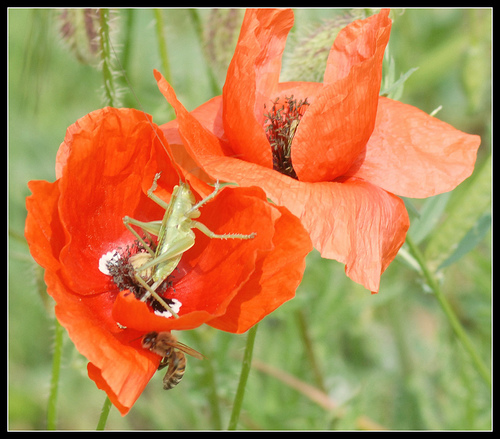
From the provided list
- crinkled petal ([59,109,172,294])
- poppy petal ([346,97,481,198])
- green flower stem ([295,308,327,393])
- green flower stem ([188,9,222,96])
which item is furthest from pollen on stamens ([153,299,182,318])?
green flower stem ([295,308,327,393])

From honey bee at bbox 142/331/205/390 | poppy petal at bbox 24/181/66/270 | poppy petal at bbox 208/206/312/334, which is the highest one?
poppy petal at bbox 24/181/66/270

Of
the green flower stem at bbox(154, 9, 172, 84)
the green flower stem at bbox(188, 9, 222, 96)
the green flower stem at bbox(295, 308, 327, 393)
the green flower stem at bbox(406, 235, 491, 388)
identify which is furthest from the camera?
the green flower stem at bbox(295, 308, 327, 393)

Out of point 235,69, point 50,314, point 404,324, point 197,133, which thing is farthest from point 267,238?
point 404,324

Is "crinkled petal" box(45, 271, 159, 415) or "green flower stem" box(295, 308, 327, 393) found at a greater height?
"crinkled petal" box(45, 271, 159, 415)

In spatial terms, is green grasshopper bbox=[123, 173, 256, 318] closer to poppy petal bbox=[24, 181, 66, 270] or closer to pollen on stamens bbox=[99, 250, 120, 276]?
pollen on stamens bbox=[99, 250, 120, 276]

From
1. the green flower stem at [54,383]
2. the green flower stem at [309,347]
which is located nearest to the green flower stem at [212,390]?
the green flower stem at [309,347]

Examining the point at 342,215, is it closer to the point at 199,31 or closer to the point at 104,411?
the point at 104,411

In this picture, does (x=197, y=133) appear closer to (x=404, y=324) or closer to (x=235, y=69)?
(x=235, y=69)

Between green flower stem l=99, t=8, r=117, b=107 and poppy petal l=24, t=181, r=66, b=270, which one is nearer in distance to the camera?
poppy petal l=24, t=181, r=66, b=270
